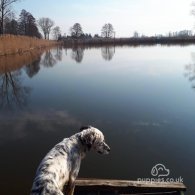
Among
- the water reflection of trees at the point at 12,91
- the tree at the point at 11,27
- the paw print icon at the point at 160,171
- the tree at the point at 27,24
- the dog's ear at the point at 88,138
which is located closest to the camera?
the dog's ear at the point at 88,138

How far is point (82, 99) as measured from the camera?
45.8ft

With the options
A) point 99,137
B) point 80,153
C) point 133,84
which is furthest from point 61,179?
point 133,84

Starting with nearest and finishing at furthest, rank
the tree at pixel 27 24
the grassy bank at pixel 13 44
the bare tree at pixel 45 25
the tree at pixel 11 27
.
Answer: the grassy bank at pixel 13 44
the tree at pixel 11 27
the tree at pixel 27 24
the bare tree at pixel 45 25

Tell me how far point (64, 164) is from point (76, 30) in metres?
107

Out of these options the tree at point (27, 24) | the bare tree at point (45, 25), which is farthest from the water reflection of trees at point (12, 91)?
the bare tree at point (45, 25)

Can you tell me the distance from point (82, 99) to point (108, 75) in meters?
7.34

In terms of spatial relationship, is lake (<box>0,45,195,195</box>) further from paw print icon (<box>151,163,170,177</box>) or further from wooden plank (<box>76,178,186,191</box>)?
wooden plank (<box>76,178,186,191</box>)

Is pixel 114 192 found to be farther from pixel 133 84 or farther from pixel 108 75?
pixel 108 75

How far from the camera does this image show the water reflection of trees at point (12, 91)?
44.9 feet

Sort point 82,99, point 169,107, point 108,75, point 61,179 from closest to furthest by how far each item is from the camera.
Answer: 1. point 61,179
2. point 169,107
3. point 82,99
4. point 108,75

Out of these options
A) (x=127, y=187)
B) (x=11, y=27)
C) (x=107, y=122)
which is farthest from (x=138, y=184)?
(x=11, y=27)

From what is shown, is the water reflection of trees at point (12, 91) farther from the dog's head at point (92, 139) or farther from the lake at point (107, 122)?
the dog's head at point (92, 139)

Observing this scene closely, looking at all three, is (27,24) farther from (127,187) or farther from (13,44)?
(127,187)

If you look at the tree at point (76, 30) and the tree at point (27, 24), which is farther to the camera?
the tree at point (76, 30)
